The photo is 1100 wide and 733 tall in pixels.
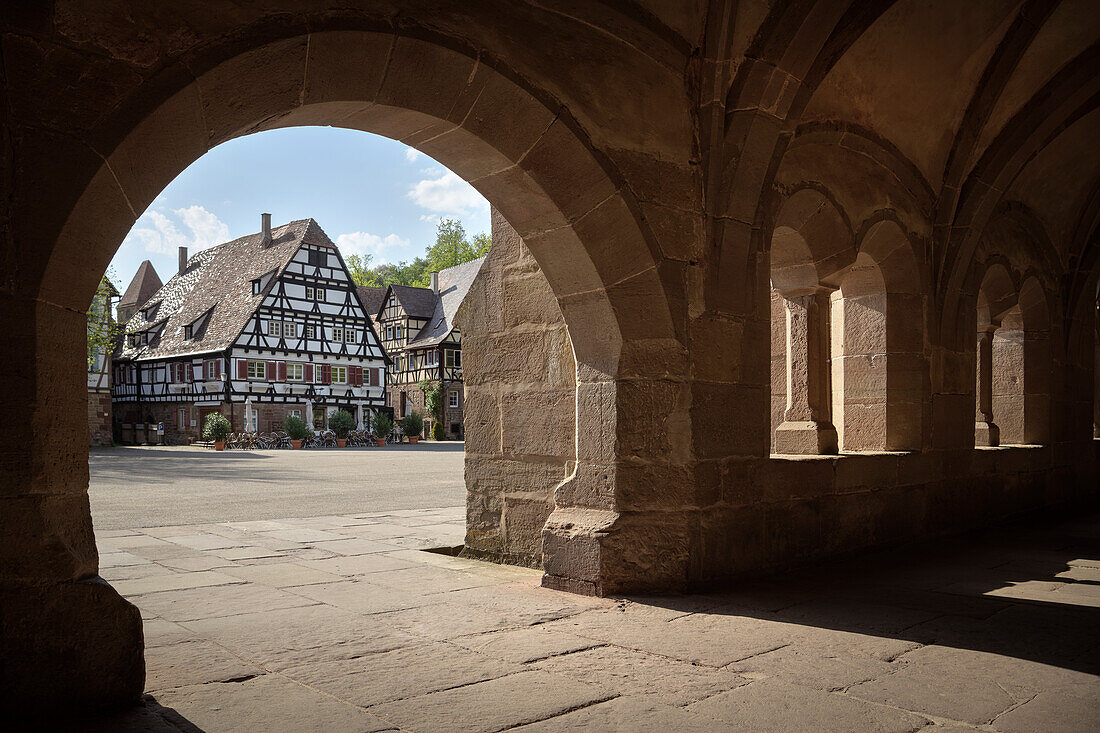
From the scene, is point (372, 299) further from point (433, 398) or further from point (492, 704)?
point (492, 704)

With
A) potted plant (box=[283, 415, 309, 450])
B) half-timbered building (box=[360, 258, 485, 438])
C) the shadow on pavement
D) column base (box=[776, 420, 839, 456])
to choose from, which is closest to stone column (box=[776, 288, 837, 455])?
column base (box=[776, 420, 839, 456])

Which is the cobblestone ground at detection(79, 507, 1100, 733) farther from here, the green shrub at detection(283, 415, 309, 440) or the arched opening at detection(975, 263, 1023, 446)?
the green shrub at detection(283, 415, 309, 440)

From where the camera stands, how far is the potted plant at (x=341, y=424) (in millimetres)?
27594

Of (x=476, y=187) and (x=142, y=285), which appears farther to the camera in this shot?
(x=142, y=285)

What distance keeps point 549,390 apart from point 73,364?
2468 millimetres

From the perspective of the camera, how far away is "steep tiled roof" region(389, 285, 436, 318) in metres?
35.1

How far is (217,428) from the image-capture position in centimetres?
2428

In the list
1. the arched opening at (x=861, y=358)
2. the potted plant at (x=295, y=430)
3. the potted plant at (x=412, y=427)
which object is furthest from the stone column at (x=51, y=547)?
the potted plant at (x=412, y=427)

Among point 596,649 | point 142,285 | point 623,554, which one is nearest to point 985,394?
point 623,554

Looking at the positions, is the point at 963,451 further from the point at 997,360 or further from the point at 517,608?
the point at 517,608

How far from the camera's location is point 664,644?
286 cm

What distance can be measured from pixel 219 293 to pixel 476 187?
1101 inches

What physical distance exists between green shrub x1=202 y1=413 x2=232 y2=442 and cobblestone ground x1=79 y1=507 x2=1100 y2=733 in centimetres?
2094

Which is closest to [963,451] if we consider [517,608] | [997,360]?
[997,360]
